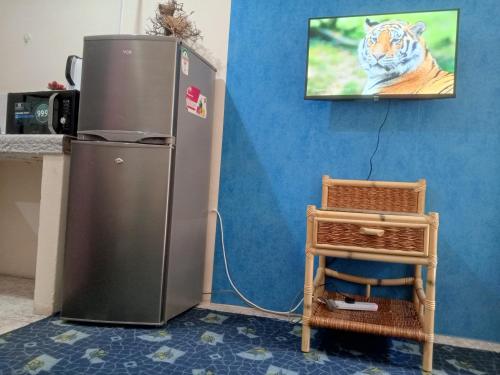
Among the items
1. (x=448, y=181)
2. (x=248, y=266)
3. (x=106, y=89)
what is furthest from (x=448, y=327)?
(x=106, y=89)

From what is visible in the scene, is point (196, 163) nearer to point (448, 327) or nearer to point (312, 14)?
point (312, 14)

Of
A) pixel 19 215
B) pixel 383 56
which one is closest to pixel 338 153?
pixel 383 56

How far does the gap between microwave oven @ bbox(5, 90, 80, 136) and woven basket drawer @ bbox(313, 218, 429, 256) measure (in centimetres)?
139

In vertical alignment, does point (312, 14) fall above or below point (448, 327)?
above

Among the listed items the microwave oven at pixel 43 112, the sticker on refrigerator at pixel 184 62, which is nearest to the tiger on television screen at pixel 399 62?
the sticker on refrigerator at pixel 184 62

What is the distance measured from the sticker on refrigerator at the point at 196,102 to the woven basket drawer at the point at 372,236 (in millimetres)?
876

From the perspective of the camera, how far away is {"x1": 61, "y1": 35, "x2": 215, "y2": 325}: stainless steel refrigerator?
5.56ft

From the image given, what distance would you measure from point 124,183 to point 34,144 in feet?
1.89

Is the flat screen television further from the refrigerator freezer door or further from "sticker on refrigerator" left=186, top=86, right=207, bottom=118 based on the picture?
the refrigerator freezer door

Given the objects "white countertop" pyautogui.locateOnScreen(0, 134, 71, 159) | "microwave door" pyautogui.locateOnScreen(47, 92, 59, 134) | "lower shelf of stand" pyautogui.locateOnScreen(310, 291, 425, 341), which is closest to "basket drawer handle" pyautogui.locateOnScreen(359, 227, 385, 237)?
"lower shelf of stand" pyautogui.locateOnScreen(310, 291, 425, 341)

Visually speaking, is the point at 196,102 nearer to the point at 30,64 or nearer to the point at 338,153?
the point at 338,153

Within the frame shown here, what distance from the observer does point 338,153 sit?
1972mm

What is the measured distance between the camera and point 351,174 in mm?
1951

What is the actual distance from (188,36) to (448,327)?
2.11 m
